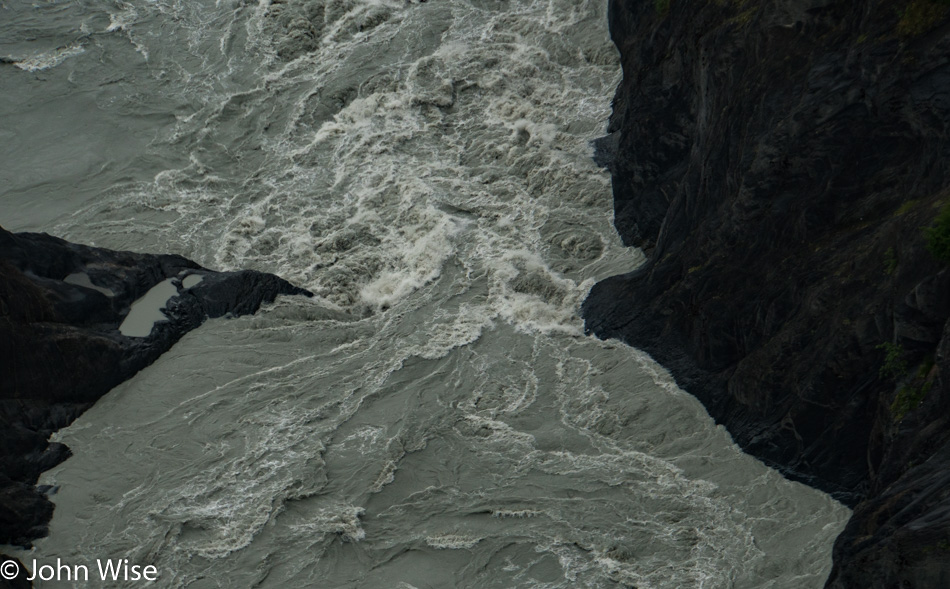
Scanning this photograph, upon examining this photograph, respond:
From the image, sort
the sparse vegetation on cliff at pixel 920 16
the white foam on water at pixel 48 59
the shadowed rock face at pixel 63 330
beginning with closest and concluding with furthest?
the sparse vegetation on cliff at pixel 920 16, the shadowed rock face at pixel 63 330, the white foam on water at pixel 48 59

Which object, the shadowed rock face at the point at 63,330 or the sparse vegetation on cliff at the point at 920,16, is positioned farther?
the shadowed rock face at the point at 63,330

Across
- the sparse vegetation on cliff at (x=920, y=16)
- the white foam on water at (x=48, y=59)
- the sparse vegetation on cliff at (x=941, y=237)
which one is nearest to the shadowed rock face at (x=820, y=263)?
the sparse vegetation on cliff at (x=920, y=16)

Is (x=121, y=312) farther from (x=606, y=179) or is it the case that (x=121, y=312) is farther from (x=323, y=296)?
(x=606, y=179)

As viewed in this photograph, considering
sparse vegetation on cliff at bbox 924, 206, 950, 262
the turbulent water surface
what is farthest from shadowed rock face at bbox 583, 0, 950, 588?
the turbulent water surface

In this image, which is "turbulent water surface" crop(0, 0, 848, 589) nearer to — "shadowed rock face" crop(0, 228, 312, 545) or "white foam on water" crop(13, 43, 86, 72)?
"white foam on water" crop(13, 43, 86, 72)

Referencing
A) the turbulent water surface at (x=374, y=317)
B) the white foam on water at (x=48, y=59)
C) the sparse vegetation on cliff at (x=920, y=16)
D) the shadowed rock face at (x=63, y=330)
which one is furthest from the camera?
the white foam on water at (x=48, y=59)

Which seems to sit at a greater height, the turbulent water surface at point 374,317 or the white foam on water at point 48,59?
the white foam on water at point 48,59

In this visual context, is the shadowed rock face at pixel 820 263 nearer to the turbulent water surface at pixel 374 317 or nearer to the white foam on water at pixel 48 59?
the turbulent water surface at pixel 374 317
